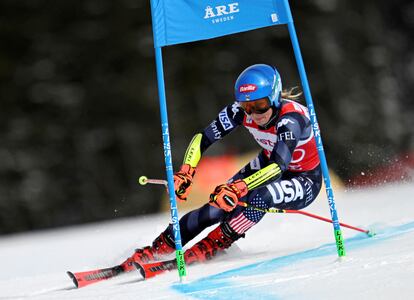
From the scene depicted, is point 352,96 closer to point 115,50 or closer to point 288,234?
point 115,50

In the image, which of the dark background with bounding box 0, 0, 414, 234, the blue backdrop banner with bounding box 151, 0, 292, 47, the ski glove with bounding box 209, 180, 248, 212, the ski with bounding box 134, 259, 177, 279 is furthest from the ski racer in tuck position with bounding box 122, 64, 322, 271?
the dark background with bounding box 0, 0, 414, 234

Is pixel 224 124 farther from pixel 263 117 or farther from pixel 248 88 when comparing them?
pixel 248 88

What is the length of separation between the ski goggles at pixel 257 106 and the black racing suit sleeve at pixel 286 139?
0.12 m

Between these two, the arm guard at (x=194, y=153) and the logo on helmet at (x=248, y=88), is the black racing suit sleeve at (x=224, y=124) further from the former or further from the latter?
the logo on helmet at (x=248, y=88)

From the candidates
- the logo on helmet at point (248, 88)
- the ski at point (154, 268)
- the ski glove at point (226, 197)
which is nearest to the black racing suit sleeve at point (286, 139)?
the logo on helmet at point (248, 88)

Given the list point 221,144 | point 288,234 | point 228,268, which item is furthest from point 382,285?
point 221,144

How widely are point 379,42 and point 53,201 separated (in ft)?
15.2

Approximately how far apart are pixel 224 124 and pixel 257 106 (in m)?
0.54

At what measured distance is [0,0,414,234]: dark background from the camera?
8.13m

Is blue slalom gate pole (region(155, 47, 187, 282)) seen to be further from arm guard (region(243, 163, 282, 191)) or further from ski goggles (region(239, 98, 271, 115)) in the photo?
ski goggles (region(239, 98, 271, 115))

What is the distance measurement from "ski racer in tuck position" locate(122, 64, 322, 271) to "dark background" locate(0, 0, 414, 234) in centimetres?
342

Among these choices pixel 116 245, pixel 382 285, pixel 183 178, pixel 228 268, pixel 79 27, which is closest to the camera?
pixel 382 285

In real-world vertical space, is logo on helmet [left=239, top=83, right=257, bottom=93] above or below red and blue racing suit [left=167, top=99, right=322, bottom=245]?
above

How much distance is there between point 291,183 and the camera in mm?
4383
